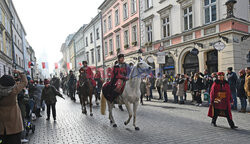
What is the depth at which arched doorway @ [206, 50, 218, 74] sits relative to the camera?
1390 centimetres

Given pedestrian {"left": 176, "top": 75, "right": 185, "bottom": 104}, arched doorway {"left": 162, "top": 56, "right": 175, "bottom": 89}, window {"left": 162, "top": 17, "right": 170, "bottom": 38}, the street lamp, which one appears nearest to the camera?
pedestrian {"left": 176, "top": 75, "right": 185, "bottom": 104}

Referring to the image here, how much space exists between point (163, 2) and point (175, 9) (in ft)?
6.37

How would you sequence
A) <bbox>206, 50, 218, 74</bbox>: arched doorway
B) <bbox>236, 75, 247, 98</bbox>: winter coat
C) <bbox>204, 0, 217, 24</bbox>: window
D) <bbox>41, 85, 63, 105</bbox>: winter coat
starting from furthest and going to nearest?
<bbox>206, 50, 218, 74</bbox>: arched doorway, <bbox>204, 0, 217, 24</bbox>: window, <bbox>236, 75, 247, 98</bbox>: winter coat, <bbox>41, 85, 63, 105</bbox>: winter coat

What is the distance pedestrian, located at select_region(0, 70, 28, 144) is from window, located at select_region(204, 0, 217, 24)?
46.2 ft

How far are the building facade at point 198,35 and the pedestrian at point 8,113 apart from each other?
918cm

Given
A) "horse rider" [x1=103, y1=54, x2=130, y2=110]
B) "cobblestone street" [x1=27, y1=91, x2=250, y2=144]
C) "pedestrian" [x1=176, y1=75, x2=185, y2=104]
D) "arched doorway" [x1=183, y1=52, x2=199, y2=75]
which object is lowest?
"cobblestone street" [x1=27, y1=91, x2=250, y2=144]

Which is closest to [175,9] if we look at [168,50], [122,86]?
[168,50]

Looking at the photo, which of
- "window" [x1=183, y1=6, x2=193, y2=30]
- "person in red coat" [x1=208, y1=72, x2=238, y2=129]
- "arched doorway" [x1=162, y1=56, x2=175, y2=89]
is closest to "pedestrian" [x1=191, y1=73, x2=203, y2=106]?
"person in red coat" [x1=208, y1=72, x2=238, y2=129]

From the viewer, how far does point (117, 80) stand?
6.10 m

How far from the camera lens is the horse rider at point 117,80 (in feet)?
19.8

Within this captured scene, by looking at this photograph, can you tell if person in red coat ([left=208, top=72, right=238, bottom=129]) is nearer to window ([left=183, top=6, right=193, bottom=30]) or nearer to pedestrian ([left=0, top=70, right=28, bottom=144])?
Answer: pedestrian ([left=0, top=70, right=28, bottom=144])

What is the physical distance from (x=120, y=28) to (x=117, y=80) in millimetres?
20937

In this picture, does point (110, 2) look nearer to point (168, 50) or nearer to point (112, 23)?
point (112, 23)

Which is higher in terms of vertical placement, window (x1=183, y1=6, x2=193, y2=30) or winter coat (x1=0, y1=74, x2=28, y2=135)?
window (x1=183, y1=6, x2=193, y2=30)
